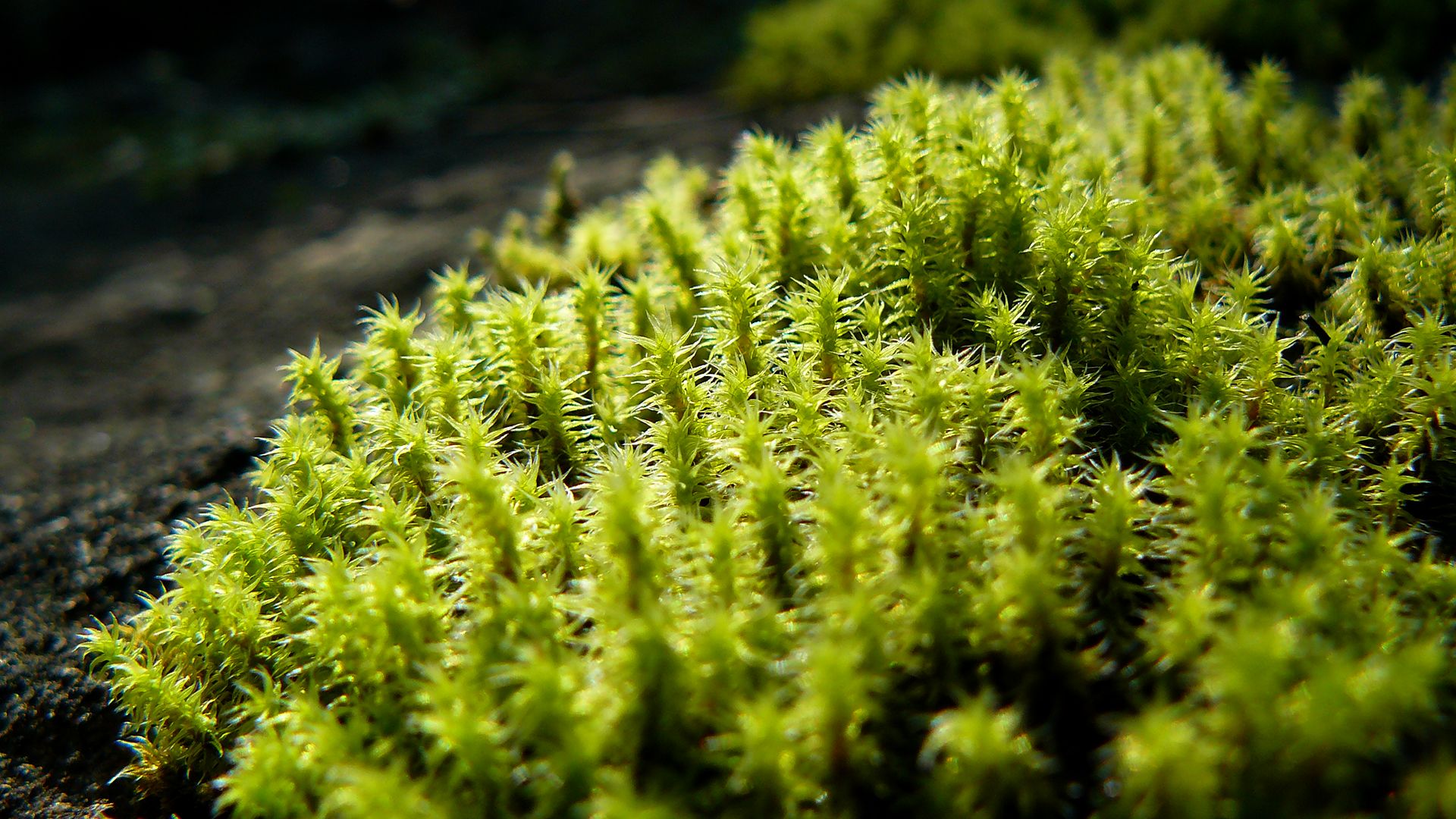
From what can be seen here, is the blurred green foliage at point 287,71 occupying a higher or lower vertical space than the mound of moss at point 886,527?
higher

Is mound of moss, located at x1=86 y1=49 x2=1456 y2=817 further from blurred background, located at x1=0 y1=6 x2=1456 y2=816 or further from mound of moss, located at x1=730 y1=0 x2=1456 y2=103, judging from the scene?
mound of moss, located at x1=730 y1=0 x2=1456 y2=103

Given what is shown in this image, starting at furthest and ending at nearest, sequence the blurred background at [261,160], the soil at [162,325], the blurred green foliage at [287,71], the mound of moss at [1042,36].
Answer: the blurred green foliage at [287,71] → the mound of moss at [1042,36] → the blurred background at [261,160] → the soil at [162,325]

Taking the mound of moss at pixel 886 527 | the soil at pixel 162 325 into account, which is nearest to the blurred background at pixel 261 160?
the soil at pixel 162 325

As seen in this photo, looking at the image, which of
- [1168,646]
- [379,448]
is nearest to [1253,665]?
[1168,646]

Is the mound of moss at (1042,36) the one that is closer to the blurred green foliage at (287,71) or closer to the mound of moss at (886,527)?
the blurred green foliage at (287,71)

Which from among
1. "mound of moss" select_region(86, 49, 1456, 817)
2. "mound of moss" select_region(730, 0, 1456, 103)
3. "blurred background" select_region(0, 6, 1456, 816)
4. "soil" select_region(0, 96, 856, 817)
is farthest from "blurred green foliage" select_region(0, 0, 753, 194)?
"mound of moss" select_region(86, 49, 1456, 817)

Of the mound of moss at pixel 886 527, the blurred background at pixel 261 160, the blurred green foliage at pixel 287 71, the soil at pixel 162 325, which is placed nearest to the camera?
the mound of moss at pixel 886 527

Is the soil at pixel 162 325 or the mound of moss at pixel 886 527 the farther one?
the soil at pixel 162 325
